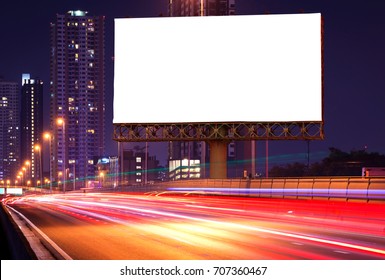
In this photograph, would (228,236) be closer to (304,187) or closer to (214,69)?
(304,187)

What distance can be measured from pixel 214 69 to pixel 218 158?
8.32 m

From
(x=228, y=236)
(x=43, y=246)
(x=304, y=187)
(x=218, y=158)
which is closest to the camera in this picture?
(x=43, y=246)

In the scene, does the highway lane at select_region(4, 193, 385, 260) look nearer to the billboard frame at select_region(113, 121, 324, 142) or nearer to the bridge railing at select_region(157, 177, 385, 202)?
the bridge railing at select_region(157, 177, 385, 202)

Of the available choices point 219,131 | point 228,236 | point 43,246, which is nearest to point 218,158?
point 219,131

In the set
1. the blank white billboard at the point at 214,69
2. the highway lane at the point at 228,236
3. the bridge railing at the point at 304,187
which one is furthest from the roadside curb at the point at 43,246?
the blank white billboard at the point at 214,69

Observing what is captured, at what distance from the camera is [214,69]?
61.0 metres

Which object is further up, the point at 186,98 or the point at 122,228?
the point at 186,98

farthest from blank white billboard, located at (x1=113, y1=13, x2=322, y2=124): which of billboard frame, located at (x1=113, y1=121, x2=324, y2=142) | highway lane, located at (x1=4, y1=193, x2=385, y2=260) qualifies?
highway lane, located at (x1=4, y1=193, x2=385, y2=260)

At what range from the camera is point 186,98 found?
6112cm

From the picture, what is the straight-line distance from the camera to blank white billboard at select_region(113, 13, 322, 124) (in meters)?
59.3
